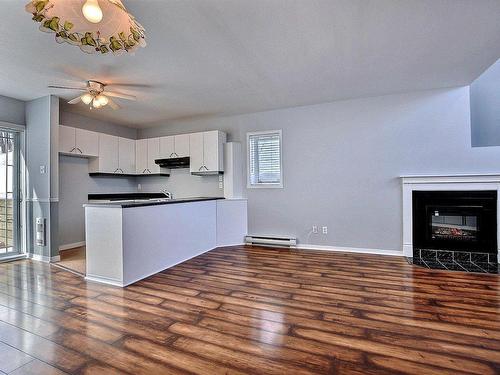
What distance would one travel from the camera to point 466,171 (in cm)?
383

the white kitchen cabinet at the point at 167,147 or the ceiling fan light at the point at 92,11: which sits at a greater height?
the ceiling fan light at the point at 92,11

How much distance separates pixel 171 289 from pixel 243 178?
9.19 ft

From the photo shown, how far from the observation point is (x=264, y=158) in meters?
5.09

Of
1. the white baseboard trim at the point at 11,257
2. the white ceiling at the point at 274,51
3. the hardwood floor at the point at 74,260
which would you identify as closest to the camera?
the white ceiling at the point at 274,51

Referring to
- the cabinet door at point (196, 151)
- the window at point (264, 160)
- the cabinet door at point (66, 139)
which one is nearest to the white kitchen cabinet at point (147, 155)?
the cabinet door at point (196, 151)

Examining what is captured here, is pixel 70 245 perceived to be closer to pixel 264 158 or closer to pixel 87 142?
pixel 87 142

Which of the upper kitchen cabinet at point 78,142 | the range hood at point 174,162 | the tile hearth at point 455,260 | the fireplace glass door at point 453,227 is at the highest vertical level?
the upper kitchen cabinet at point 78,142

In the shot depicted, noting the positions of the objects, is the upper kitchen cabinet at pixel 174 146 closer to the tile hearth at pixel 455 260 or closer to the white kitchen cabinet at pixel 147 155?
the white kitchen cabinet at pixel 147 155

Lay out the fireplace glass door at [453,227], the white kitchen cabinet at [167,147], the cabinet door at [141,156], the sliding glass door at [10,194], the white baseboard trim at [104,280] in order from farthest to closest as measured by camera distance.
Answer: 1. the cabinet door at [141,156]
2. the white kitchen cabinet at [167,147]
3. the sliding glass door at [10,194]
4. the fireplace glass door at [453,227]
5. the white baseboard trim at [104,280]

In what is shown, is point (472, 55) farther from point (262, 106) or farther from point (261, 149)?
point (261, 149)

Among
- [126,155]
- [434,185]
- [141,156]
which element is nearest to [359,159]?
[434,185]

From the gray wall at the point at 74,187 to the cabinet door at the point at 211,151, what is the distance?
2.32 metres

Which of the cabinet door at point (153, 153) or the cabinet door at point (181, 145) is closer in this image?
the cabinet door at point (181, 145)

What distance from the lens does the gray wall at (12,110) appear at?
4.00m
